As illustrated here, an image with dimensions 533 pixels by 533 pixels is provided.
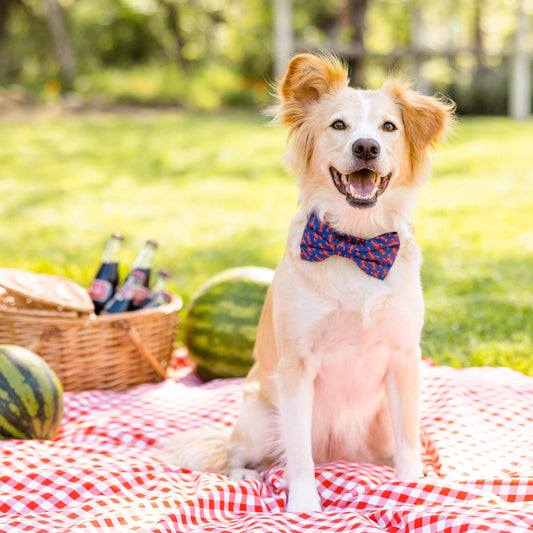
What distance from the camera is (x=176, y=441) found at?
123 inches

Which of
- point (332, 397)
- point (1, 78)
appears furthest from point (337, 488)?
point (1, 78)

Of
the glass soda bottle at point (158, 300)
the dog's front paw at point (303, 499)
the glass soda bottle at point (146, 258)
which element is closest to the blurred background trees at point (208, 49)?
the glass soda bottle at point (146, 258)

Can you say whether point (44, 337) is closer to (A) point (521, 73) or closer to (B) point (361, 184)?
(B) point (361, 184)

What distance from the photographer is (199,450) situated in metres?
2.98

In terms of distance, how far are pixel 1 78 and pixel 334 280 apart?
770 inches

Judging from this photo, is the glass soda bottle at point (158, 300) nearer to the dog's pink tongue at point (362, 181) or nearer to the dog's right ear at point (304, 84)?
the dog's right ear at point (304, 84)

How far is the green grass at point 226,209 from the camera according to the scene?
17.0ft

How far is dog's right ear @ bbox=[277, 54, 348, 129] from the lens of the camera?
9.02 feet

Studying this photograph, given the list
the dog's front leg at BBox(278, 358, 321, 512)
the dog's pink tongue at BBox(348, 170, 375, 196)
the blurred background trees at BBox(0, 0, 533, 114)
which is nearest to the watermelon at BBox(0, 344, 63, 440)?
the dog's front leg at BBox(278, 358, 321, 512)

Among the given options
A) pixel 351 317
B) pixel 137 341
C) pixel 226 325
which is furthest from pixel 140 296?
pixel 351 317

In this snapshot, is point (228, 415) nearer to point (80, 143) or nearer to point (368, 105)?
point (368, 105)

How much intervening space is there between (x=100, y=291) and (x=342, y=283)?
1.97 metres

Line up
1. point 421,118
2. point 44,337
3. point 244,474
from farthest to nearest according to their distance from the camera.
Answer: point 44,337 < point 244,474 < point 421,118

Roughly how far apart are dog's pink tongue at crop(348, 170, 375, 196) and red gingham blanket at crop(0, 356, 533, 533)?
3.39 feet
